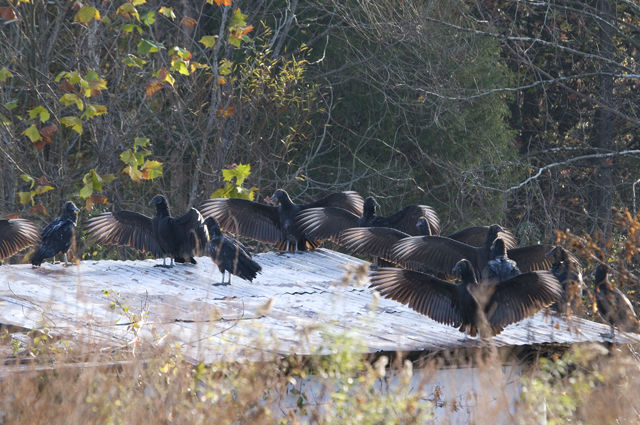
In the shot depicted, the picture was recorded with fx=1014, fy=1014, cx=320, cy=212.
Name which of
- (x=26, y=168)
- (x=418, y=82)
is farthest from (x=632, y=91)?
(x=26, y=168)

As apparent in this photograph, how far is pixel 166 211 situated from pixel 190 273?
0.67 meters

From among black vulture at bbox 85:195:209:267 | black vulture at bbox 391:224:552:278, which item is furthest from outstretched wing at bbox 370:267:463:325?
black vulture at bbox 85:195:209:267

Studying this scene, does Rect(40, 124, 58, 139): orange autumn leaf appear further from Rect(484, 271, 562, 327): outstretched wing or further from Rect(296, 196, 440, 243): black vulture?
Rect(484, 271, 562, 327): outstretched wing

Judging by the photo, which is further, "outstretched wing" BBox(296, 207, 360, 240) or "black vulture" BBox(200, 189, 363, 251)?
"black vulture" BBox(200, 189, 363, 251)

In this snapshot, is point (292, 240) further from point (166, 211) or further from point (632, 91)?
point (632, 91)

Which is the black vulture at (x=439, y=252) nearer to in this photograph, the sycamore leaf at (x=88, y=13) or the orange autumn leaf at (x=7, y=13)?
the sycamore leaf at (x=88, y=13)

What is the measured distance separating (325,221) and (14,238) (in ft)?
10.1

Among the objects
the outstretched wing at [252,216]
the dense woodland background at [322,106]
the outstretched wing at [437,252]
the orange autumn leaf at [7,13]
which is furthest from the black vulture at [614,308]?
the orange autumn leaf at [7,13]

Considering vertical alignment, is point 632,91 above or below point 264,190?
above

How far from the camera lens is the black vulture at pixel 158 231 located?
9.22 m

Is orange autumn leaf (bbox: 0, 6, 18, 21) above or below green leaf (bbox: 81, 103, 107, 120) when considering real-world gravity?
above

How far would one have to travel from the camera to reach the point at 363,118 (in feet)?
55.1

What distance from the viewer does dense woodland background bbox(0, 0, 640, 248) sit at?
13383 millimetres

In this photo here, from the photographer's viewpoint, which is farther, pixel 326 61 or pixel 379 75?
pixel 326 61
